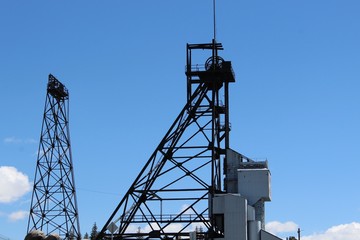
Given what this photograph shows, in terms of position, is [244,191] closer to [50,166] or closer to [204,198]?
[204,198]

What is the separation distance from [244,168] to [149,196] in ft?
32.3

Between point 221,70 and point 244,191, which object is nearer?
point 244,191

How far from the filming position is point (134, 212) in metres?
67.8

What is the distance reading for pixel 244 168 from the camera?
67.8 meters

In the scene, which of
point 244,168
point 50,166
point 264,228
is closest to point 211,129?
point 244,168

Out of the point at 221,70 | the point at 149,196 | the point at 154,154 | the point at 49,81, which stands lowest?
the point at 149,196

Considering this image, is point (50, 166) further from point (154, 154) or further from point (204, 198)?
point (204, 198)

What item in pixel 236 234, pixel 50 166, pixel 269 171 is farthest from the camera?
pixel 50 166

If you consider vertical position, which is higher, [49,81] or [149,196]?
[49,81]

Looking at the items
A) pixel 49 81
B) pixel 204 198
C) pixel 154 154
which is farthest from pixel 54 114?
pixel 204 198

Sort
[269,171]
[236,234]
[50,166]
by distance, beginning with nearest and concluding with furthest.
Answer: [236,234], [269,171], [50,166]

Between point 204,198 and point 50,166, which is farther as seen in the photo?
point 50,166

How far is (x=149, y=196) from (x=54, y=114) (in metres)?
28.4

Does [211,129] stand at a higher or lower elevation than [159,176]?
higher
